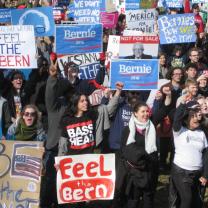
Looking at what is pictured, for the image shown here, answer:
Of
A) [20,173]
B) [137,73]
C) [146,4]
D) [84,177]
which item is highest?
[146,4]

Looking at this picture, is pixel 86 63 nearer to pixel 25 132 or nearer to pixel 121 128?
pixel 121 128

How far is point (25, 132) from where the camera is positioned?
666 cm

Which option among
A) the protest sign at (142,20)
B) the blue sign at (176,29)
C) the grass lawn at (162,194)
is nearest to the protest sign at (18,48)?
the grass lawn at (162,194)

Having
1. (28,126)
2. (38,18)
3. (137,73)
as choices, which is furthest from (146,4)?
(28,126)

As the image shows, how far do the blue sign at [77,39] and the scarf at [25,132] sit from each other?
237cm

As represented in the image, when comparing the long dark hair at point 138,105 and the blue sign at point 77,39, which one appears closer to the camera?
the long dark hair at point 138,105

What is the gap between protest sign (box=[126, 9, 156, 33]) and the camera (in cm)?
1291

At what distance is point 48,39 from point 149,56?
3.48m

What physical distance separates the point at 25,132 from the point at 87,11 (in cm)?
699

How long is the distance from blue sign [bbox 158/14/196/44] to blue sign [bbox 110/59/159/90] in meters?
3.53

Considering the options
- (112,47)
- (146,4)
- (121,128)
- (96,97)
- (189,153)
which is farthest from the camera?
(146,4)

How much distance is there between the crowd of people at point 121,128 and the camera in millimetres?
6562

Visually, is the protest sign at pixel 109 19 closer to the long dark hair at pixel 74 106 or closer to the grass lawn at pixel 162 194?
the grass lawn at pixel 162 194

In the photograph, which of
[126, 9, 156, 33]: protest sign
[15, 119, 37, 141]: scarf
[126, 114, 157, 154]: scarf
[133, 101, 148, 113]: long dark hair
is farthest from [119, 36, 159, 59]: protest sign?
[15, 119, 37, 141]: scarf
